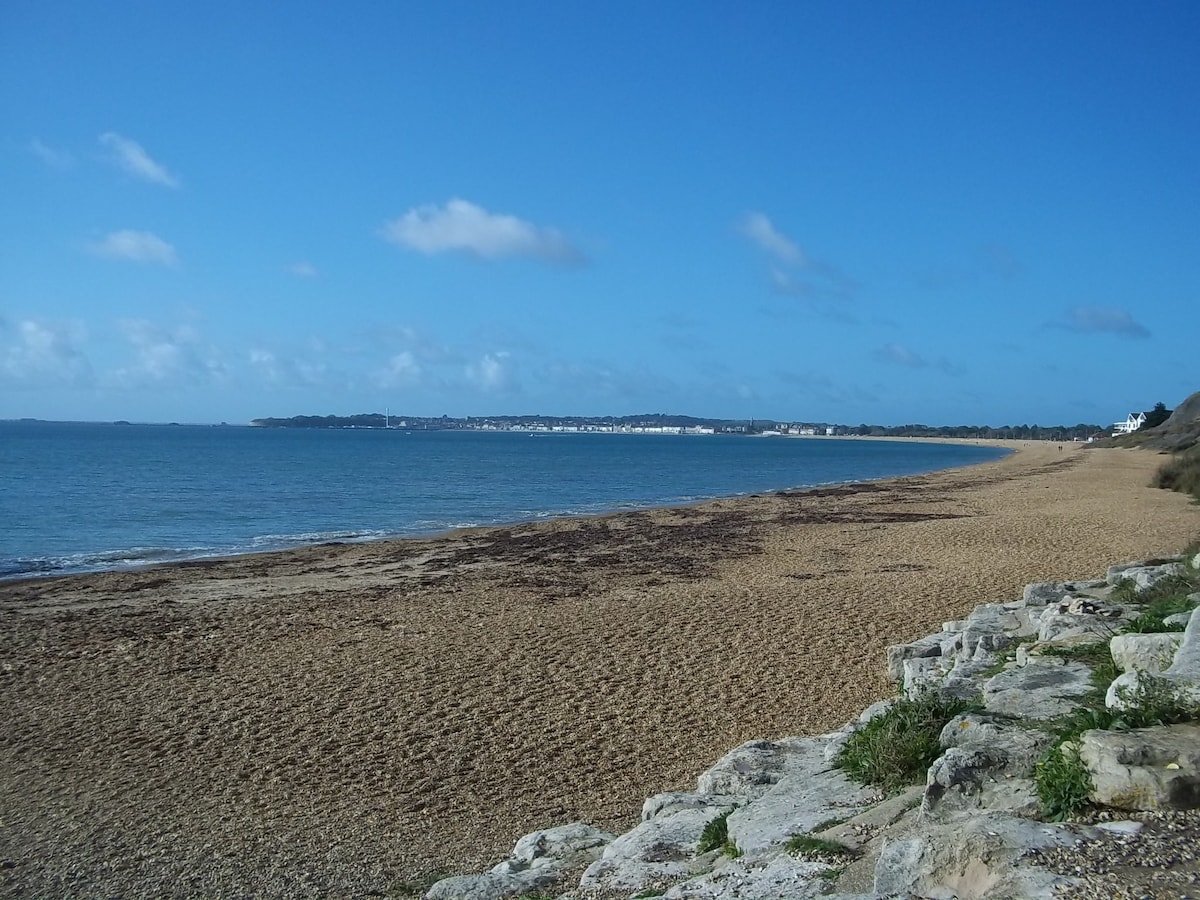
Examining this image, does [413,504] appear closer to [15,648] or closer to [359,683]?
[15,648]

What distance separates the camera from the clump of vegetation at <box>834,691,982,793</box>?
201 inches

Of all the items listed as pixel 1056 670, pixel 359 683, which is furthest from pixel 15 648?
pixel 1056 670

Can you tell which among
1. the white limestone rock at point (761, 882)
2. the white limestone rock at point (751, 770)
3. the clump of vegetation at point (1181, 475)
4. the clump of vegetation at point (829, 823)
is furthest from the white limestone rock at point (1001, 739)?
the clump of vegetation at point (1181, 475)

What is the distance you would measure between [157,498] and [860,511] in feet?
95.1

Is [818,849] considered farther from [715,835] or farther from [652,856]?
[652,856]

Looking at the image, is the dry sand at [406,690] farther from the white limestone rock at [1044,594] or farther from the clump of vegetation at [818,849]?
the clump of vegetation at [818,849]

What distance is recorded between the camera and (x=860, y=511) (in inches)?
1272

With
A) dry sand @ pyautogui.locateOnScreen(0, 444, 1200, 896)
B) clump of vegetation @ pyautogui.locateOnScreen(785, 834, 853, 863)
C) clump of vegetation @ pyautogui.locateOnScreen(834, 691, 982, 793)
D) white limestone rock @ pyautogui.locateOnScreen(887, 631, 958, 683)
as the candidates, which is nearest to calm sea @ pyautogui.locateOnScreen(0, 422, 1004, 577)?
dry sand @ pyautogui.locateOnScreen(0, 444, 1200, 896)

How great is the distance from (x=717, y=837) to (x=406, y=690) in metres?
6.08

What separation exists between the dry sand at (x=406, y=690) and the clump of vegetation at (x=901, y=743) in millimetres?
2013

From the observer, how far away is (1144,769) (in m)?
3.80

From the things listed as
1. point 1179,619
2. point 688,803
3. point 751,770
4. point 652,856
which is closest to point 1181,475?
point 1179,619

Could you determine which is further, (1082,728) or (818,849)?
(1082,728)

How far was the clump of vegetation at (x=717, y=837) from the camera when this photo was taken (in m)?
5.00
